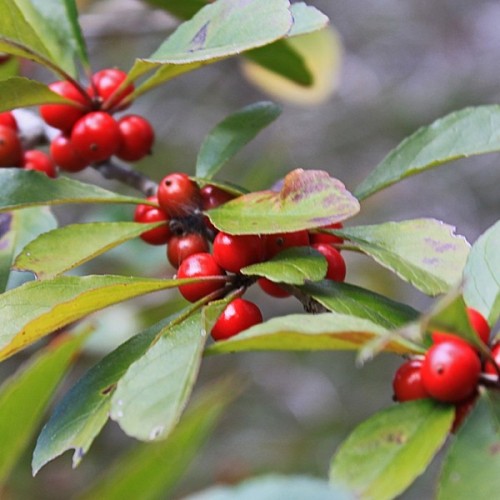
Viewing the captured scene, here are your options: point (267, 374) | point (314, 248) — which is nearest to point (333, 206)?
point (314, 248)

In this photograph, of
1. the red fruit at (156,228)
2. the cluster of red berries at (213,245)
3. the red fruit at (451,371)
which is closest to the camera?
the red fruit at (451,371)

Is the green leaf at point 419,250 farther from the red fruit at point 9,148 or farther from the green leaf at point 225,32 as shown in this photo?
the red fruit at point 9,148

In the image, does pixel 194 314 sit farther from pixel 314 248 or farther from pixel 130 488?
pixel 130 488

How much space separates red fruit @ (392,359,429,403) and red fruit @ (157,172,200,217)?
10.0 inches

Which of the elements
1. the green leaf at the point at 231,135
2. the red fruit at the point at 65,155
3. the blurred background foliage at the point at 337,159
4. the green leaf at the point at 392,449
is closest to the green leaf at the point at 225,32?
the green leaf at the point at 231,135

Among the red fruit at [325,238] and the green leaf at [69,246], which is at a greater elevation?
the green leaf at [69,246]

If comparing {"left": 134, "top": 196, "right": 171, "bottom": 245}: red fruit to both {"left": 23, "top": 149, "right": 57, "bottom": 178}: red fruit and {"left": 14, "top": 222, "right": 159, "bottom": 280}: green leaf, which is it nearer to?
{"left": 14, "top": 222, "right": 159, "bottom": 280}: green leaf

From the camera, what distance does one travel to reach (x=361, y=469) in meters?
0.53

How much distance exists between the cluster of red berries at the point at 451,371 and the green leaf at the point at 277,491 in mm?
147

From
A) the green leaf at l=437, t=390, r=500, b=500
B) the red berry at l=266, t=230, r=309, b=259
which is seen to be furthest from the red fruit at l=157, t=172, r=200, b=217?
the green leaf at l=437, t=390, r=500, b=500

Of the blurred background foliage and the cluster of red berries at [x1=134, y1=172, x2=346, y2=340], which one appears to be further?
the blurred background foliage

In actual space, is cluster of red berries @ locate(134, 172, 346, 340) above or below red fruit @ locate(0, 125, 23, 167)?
above

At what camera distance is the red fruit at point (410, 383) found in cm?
60

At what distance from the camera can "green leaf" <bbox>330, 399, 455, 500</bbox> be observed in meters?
0.51
